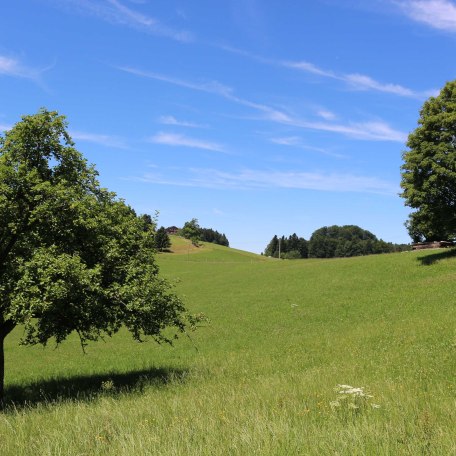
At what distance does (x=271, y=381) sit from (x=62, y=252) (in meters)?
8.62

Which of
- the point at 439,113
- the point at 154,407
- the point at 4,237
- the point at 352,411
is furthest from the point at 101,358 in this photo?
the point at 439,113

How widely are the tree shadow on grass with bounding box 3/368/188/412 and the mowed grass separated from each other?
0.12 metres

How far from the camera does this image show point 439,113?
45.0 m

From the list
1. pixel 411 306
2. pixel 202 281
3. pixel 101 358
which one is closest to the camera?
pixel 101 358

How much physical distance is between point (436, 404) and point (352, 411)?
1475 millimetres

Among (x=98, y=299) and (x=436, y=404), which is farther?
(x=98, y=299)

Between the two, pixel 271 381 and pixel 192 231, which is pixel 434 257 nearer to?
pixel 271 381

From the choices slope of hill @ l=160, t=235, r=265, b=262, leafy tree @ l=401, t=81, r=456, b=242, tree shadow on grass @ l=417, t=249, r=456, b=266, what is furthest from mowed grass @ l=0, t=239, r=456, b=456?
slope of hill @ l=160, t=235, r=265, b=262

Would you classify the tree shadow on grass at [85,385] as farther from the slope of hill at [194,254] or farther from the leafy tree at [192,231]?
the leafy tree at [192,231]

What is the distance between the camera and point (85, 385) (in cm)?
1995

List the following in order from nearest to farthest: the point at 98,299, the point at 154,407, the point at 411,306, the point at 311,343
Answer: the point at 154,407 < the point at 98,299 < the point at 311,343 < the point at 411,306

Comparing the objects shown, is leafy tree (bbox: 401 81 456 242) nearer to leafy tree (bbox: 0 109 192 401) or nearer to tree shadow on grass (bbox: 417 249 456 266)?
tree shadow on grass (bbox: 417 249 456 266)

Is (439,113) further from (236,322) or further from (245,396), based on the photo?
(245,396)

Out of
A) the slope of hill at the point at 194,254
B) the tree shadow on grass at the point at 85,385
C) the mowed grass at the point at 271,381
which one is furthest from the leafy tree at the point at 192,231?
the tree shadow on grass at the point at 85,385
